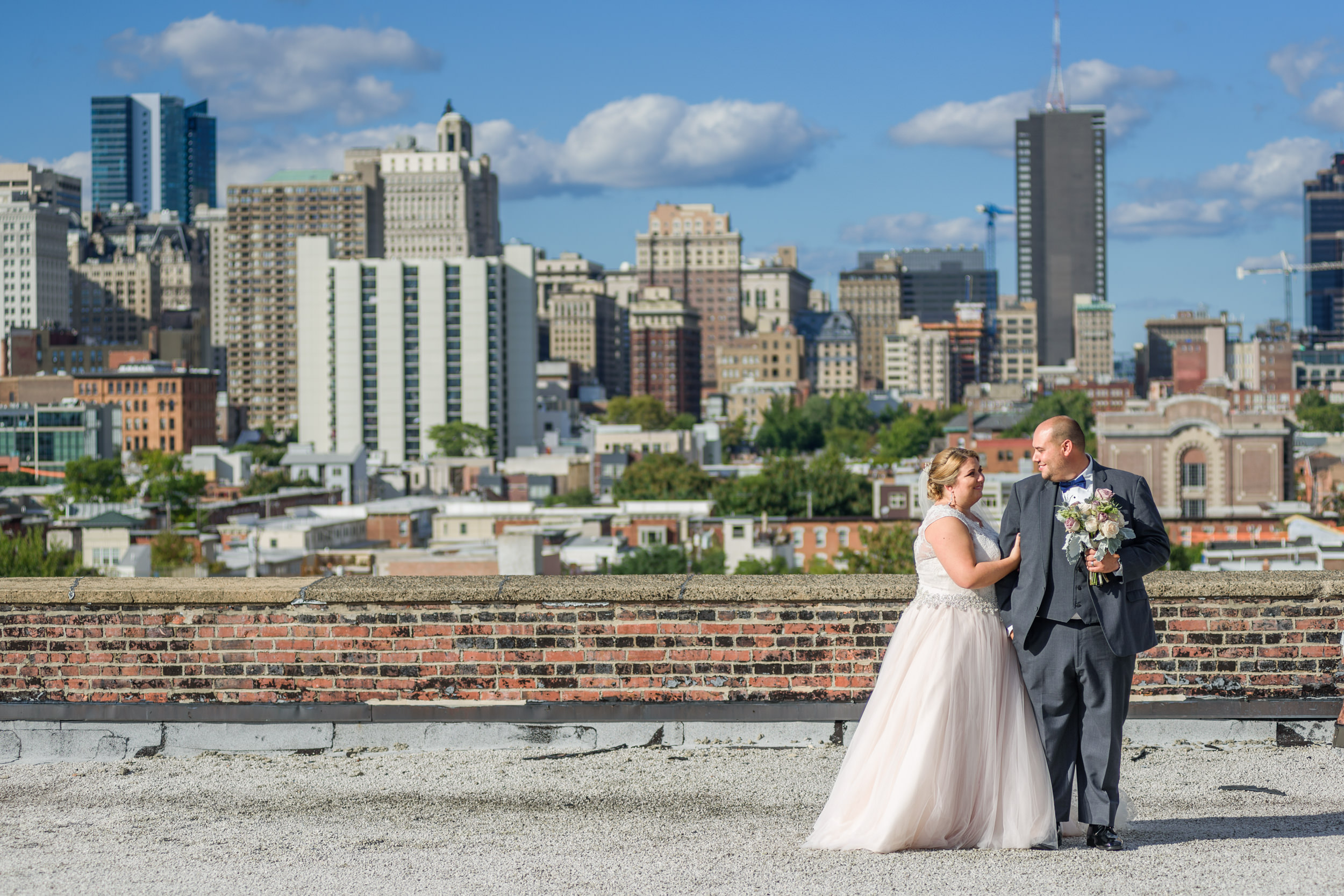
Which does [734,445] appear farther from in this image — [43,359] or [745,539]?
[745,539]

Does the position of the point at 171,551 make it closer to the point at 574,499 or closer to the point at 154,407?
the point at 574,499

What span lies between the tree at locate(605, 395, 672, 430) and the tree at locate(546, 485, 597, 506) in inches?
2835

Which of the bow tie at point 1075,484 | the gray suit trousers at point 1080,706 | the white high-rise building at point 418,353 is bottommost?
the gray suit trousers at point 1080,706

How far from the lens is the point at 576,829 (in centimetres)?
726

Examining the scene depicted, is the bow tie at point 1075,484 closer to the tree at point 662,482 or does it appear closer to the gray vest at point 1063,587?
the gray vest at point 1063,587

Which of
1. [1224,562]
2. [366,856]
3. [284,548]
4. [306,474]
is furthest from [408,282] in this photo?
[366,856]

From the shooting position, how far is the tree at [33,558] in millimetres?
49125

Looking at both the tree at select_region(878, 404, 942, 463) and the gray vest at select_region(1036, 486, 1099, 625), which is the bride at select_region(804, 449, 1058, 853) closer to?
the gray vest at select_region(1036, 486, 1099, 625)

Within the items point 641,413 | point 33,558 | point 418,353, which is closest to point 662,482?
point 418,353

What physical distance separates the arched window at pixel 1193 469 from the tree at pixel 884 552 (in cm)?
2430

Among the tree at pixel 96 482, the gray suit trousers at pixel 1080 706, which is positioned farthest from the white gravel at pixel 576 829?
the tree at pixel 96 482

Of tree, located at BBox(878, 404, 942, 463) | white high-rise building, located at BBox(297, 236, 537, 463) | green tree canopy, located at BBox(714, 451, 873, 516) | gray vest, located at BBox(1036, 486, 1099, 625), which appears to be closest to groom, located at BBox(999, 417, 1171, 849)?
gray vest, located at BBox(1036, 486, 1099, 625)

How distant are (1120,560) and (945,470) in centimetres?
83

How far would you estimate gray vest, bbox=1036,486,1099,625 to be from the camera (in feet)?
21.7
